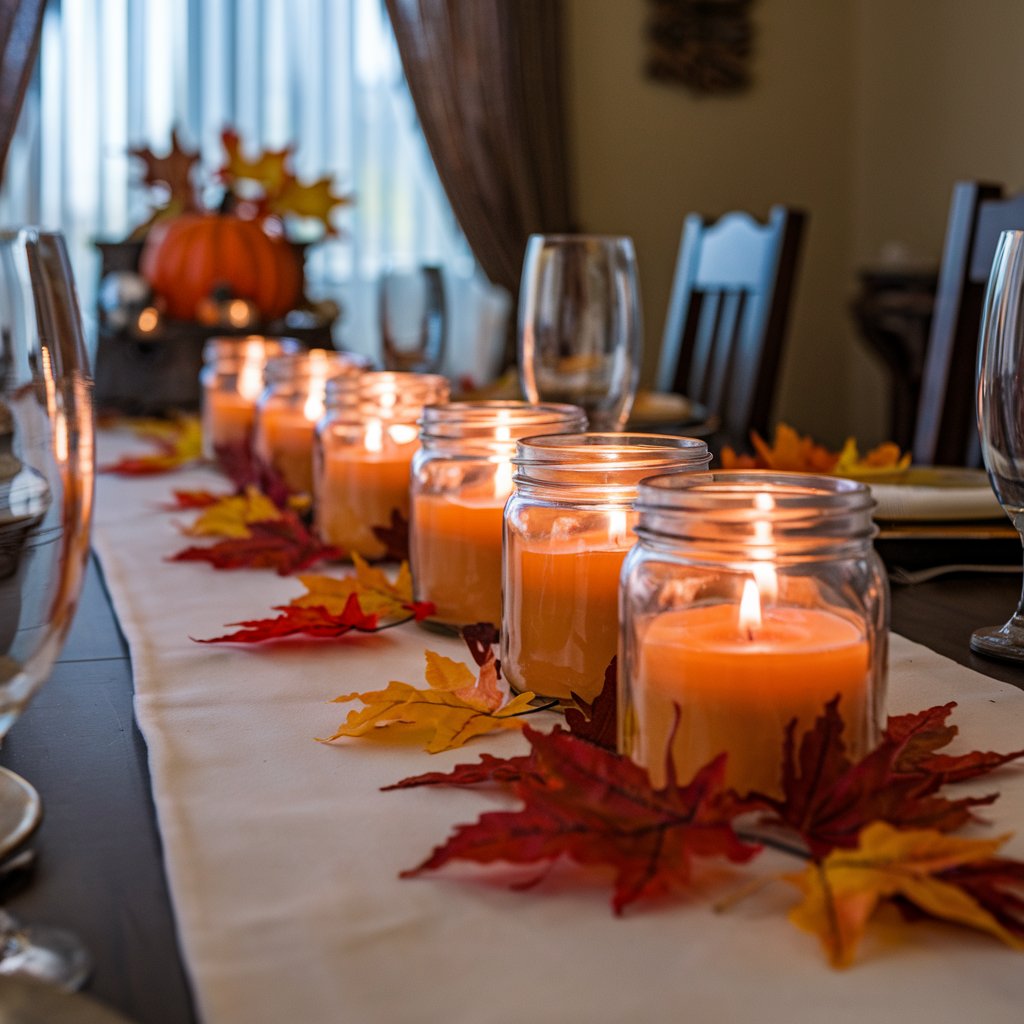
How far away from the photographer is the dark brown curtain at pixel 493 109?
4434 millimetres

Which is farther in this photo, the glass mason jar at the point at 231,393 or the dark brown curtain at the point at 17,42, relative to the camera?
the dark brown curtain at the point at 17,42

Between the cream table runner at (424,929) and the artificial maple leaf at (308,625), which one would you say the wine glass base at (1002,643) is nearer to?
the cream table runner at (424,929)

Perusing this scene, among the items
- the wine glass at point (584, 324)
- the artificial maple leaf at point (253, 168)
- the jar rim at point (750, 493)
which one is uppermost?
the artificial maple leaf at point (253, 168)

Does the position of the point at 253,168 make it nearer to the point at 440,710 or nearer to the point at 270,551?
the point at 270,551

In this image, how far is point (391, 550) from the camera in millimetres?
954

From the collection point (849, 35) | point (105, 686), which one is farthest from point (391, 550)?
point (849, 35)

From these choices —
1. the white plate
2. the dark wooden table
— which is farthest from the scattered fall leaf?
the dark wooden table

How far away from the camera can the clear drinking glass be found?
67 cm

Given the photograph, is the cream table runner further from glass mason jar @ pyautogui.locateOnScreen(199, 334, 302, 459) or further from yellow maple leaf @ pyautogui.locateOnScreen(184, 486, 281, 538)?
glass mason jar @ pyautogui.locateOnScreen(199, 334, 302, 459)

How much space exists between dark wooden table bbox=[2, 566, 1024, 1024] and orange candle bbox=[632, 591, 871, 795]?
181 mm

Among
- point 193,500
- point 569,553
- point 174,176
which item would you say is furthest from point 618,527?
point 174,176

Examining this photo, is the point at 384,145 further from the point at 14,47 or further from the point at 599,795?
the point at 599,795

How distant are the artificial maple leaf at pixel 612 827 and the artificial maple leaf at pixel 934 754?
0.09 m

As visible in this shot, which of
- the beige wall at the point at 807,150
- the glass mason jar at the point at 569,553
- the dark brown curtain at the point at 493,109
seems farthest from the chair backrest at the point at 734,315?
the beige wall at the point at 807,150
